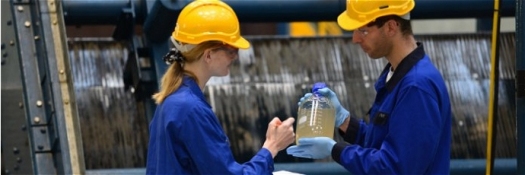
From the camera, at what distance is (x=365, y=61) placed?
848cm

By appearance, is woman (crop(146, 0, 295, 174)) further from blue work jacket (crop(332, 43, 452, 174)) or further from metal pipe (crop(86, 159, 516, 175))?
metal pipe (crop(86, 159, 516, 175))

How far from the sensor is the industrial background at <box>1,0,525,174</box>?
5.45 metres

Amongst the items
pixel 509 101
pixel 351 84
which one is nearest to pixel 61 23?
pixel 351 84

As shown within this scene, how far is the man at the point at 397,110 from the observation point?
13.5 feet

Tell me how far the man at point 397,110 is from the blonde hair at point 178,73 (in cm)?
51

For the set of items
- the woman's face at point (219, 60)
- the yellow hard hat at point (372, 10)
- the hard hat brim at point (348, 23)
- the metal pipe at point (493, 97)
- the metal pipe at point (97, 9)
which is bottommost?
the metal pipe at point (493, 97)

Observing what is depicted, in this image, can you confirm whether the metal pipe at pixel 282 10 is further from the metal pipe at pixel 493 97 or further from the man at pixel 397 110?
the man at pixel 397 110

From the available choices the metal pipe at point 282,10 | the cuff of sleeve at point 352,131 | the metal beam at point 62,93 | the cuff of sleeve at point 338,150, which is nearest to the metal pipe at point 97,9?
the metal pipe at point 282,10

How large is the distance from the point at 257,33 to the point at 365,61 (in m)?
3.94

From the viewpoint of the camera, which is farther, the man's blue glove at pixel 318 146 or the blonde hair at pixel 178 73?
the man's blue glove at pixel 318 146

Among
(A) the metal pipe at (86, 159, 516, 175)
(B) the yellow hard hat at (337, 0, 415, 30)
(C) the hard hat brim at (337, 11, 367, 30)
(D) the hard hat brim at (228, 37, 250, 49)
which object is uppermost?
(B) the yellow hard hat at (337, 0, 415, 30)

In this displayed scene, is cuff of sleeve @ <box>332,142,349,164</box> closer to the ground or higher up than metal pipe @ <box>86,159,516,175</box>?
higher up

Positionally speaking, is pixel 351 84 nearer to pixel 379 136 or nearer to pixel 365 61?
pixel 365 61

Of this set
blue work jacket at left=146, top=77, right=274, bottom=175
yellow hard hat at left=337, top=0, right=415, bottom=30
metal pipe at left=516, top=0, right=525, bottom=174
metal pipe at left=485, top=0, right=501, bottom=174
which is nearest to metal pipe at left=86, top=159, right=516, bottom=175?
metal pipe at left=485, top=0, right=501, bottom=174
